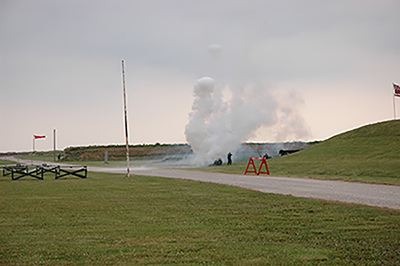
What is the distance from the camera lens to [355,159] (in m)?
32.0

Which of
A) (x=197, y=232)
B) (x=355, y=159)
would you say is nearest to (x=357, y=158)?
(x=355, y=159)

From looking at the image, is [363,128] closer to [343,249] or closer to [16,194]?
[16,194]

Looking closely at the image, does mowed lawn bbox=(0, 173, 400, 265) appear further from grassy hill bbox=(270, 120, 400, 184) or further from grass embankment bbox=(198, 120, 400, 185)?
grassy hill bbox=(270, 120, 400, 184)

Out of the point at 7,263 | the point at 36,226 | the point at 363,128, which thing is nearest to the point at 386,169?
the point at 363,128

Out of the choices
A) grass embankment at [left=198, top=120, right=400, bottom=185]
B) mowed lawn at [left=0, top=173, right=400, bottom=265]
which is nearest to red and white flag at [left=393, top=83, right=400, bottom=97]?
grass embankment at [left=198, top=120, right=400, bottom=185]

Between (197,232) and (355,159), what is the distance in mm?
26263

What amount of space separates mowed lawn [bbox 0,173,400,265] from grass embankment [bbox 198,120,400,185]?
11.8m

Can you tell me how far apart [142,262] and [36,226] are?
13.9 ft

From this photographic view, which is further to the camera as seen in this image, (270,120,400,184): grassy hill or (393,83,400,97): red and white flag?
(393,83,400,97): red and white flag

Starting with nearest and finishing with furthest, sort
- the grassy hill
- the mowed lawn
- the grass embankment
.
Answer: the mowed lawn < the grass embankment < the grassy hill

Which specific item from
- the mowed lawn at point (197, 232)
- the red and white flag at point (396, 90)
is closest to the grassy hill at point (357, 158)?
the red and white flag at point (396, 90)

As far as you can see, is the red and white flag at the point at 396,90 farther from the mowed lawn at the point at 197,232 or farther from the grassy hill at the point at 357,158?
the mowed lawn at the point at 197,232

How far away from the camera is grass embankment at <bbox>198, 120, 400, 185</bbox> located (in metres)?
25.2

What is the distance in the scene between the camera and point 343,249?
728 cm
